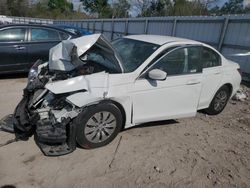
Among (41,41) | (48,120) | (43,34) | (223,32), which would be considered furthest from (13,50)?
(223,32)

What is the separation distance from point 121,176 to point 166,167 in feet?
2.20

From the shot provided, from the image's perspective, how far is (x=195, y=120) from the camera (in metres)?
5.38

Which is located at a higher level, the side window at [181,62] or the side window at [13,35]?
the side window at [181,62]

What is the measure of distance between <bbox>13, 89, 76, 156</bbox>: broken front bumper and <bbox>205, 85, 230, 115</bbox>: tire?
123 inches

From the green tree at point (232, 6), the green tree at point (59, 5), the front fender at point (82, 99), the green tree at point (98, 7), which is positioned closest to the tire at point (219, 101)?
the front fender at point (82, 99)

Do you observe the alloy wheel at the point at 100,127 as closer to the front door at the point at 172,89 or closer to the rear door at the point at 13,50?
the front door at the point at 172,89

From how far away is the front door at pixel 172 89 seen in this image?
4121mm

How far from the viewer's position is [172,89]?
4.36 m

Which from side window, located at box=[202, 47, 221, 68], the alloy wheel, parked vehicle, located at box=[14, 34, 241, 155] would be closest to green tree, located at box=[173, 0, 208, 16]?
side window, located at box=[202, 47, 221, 68]

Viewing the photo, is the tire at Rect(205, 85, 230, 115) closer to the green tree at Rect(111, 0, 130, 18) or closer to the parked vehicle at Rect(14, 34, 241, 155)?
the parked vehicle at Rect(14, 34, 241, 155)

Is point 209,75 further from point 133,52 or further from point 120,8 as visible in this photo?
point 120,8

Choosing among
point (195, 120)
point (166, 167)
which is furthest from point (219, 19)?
point (166, 167)

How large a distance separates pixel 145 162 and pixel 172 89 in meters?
1.29

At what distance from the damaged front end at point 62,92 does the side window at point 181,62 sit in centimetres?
81
